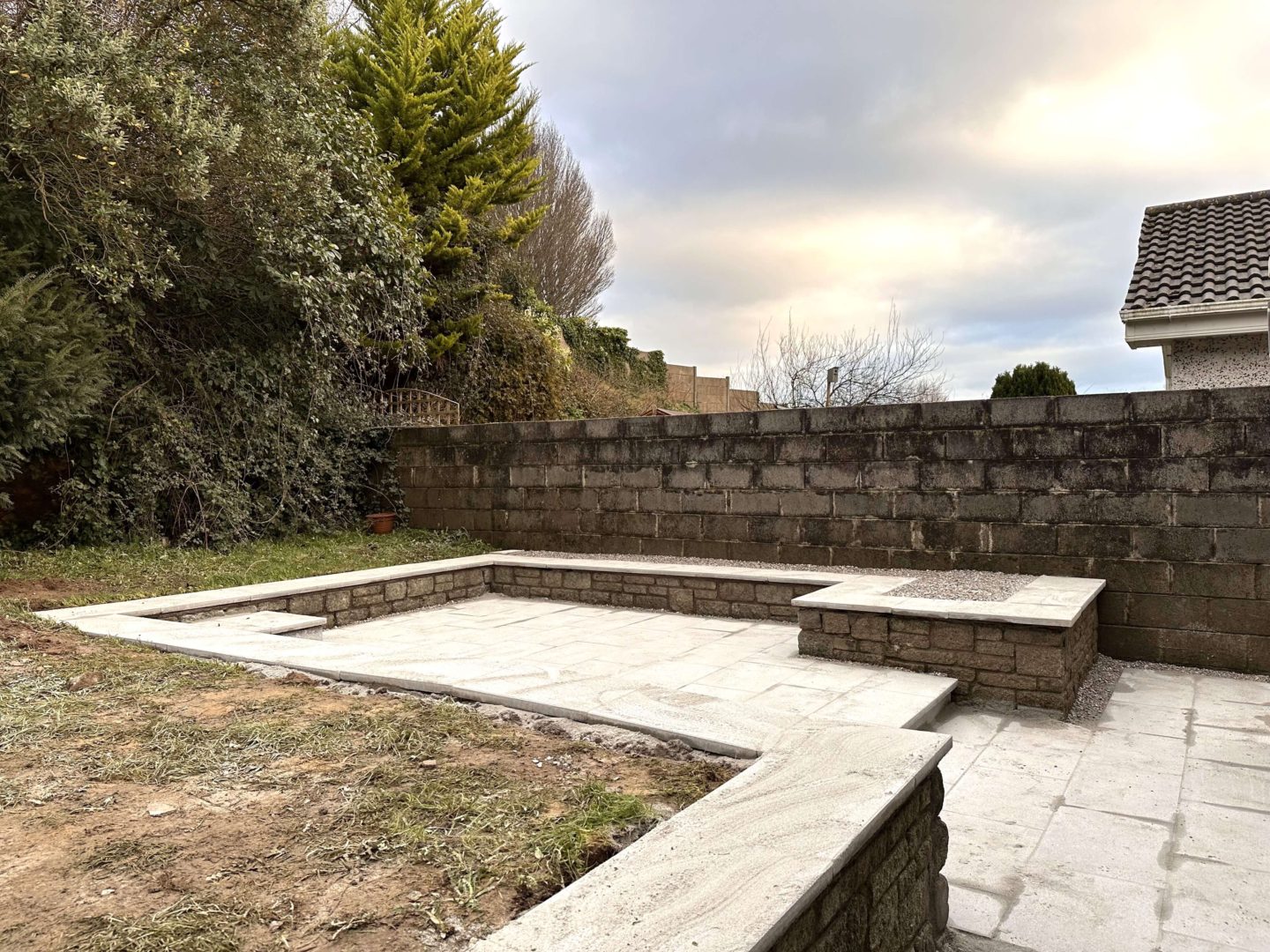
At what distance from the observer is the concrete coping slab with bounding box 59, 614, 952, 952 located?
1190 millimetres

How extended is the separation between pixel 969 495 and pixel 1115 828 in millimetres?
3104

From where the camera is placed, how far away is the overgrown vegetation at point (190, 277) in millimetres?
5254

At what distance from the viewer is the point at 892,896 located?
1.70 m

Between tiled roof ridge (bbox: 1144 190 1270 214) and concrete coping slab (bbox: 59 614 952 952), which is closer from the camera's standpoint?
concrete coping slab (bbox: 59 614 952 952)

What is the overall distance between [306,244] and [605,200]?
50.1 ft

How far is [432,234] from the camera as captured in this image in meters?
10.7

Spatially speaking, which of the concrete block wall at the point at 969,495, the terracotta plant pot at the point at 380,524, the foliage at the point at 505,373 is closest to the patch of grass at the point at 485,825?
the concrete block wall at the point at 969,495

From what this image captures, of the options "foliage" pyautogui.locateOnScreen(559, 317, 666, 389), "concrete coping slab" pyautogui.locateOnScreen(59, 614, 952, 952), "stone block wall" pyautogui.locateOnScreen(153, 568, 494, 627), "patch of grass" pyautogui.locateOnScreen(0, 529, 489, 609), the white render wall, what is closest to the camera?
"concrete coping slab" pyautogui.locateOnScreen(59, 614, 952, 952)

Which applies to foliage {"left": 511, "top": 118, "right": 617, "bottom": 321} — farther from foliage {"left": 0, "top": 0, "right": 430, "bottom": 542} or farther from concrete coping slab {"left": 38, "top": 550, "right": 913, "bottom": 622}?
concrete coping slab {"left": 38, "top": 550, "right": 913, "bottom": 622}

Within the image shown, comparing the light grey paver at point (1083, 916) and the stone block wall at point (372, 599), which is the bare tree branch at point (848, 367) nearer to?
the stone block wall at point (372, 599)

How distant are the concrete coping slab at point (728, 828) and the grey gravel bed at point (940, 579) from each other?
2.42 metres

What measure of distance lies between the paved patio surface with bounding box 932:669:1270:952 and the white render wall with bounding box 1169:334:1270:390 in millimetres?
4819

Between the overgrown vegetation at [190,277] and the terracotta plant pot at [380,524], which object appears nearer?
the overgrown vegetation at [190,277]

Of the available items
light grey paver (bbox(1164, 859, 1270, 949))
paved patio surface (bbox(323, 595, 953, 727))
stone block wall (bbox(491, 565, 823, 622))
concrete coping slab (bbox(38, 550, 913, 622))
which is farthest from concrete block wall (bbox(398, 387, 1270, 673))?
light grey paver (bbox(1164, 859, 1270, 949))
